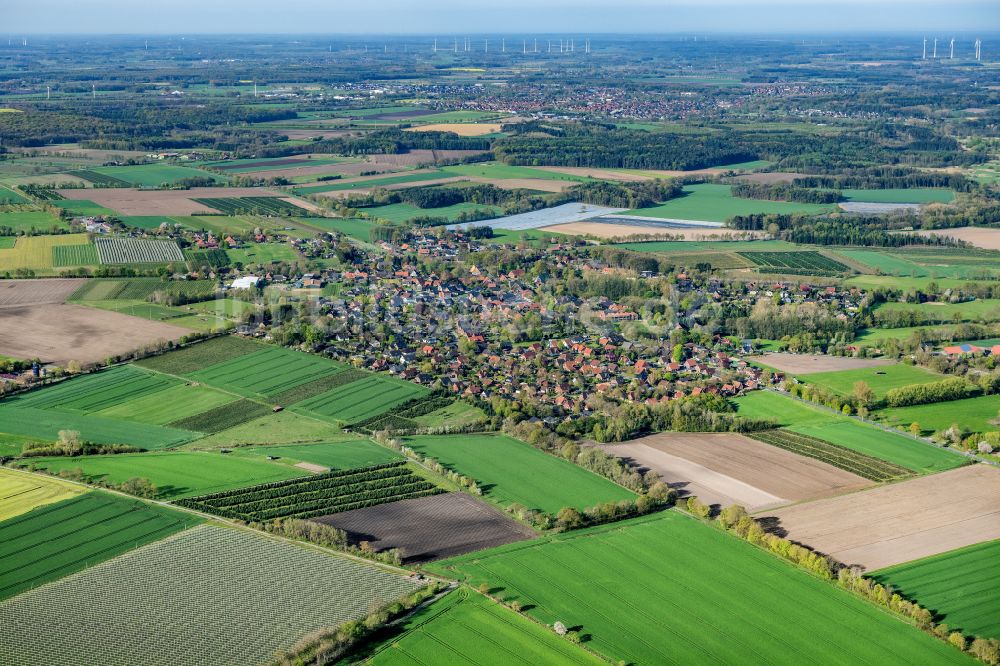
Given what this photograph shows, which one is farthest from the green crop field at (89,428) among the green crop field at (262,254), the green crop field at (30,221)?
the green crop field at (30,221)

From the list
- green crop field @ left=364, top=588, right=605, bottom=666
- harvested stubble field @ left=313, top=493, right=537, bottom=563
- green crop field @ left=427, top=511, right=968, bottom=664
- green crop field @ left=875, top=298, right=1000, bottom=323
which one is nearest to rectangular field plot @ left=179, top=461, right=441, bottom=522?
harvested stubble field @ left=313, top=493, right=537, bottom=563

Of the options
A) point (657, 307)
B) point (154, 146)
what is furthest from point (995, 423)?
point (154, 146)

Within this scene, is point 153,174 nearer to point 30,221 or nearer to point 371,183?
point 371,183

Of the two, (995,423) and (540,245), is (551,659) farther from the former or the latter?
(540,245)

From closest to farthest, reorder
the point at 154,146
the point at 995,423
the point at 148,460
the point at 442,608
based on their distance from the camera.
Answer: the point at 442,608
the point at 148,460
the point at 995,423
the point at 154,146

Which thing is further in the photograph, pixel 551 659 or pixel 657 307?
pixel 657 307

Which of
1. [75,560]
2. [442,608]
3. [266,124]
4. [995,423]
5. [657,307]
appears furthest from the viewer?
[266,124]
